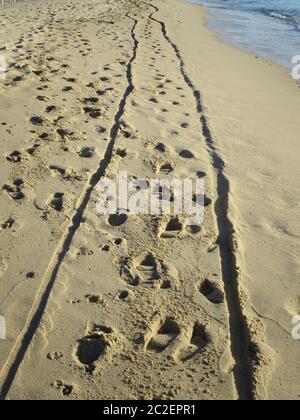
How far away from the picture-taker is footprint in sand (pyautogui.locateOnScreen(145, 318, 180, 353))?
258cm

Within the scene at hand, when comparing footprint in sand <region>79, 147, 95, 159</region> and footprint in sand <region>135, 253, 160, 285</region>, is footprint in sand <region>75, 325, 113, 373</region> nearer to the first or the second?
footprint in sand <region>135, 253, 160, 285</region>

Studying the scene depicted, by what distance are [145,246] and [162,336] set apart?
2.79ft

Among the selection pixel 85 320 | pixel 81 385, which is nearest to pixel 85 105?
pixel 85 320

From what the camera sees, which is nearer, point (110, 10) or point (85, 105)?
point (85, 105)

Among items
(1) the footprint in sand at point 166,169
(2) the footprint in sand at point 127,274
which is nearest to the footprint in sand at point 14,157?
(1) the footprint in sand at point 166,169

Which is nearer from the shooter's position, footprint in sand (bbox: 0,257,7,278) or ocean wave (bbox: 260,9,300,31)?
footprint in sand (bbox: 0,257,7,278)

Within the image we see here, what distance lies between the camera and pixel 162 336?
2658mm

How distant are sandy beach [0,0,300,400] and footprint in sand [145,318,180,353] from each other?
0.01 metres

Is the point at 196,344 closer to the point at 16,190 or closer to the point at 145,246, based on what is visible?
the point at 145,246

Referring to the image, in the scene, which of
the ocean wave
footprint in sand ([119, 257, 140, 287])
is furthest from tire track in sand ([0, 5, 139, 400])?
the ocean wave

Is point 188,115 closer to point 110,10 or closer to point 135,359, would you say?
point 135,359
